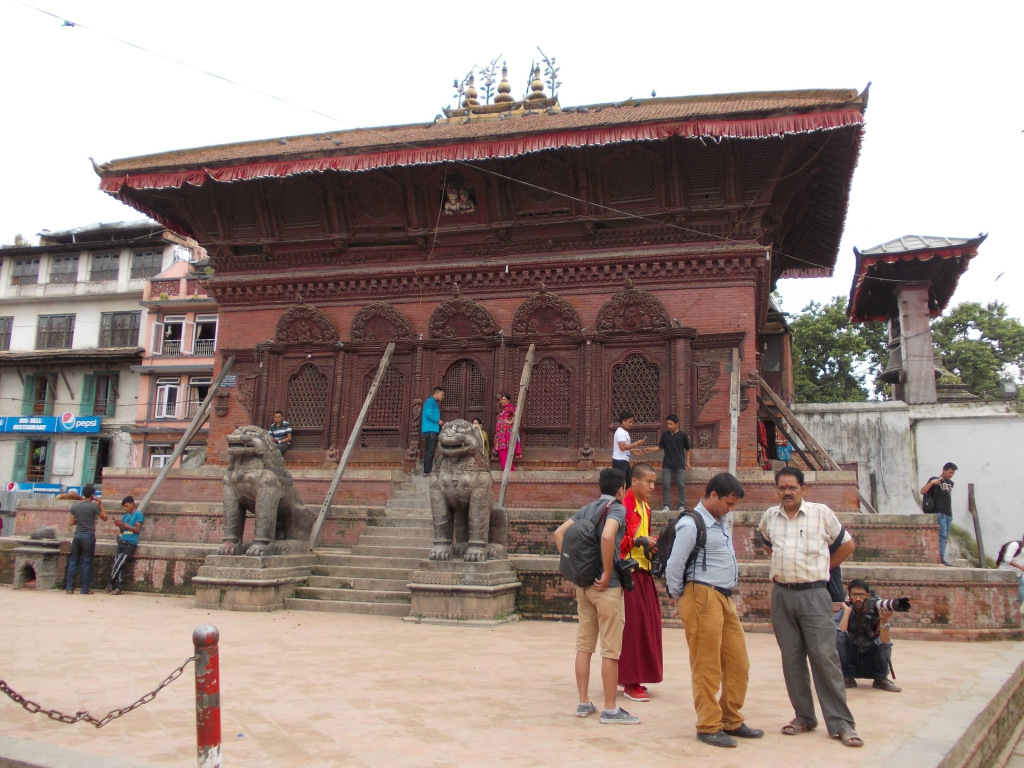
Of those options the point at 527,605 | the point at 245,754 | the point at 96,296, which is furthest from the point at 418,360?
the point at 96,296

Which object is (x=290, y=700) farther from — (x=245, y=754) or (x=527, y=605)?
(x=527, y=605)

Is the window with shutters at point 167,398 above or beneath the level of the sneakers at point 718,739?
above

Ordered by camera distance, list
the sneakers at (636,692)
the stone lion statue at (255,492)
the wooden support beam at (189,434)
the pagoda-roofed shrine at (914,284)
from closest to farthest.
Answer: the sneakers at (636,692)
the stone lion statue at (255,492)
the wooden support beam at (189,434)
the pagoda-roofed shrine at (914,284)

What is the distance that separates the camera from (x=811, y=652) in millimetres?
4746

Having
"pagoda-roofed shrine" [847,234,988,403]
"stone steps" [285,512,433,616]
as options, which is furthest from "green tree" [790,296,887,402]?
"stone steps" [285,512,433,616]

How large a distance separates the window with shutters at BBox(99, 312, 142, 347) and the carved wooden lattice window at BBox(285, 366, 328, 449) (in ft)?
75.5

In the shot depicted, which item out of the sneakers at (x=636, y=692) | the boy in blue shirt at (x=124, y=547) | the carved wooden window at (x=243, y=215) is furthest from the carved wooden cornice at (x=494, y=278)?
the sneakers at (x=636, y=692)

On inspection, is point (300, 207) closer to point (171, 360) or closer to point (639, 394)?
point (639, 394)

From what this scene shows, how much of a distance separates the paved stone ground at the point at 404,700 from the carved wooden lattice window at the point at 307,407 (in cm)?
622

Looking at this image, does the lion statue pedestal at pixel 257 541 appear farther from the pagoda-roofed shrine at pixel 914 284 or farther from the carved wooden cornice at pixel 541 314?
the pagoda-roofed shrine at pixel 914 284

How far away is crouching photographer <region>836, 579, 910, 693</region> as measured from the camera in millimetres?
6227

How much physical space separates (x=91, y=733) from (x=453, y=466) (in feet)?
18.8

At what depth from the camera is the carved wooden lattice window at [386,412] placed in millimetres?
14492

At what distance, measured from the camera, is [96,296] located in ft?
116
